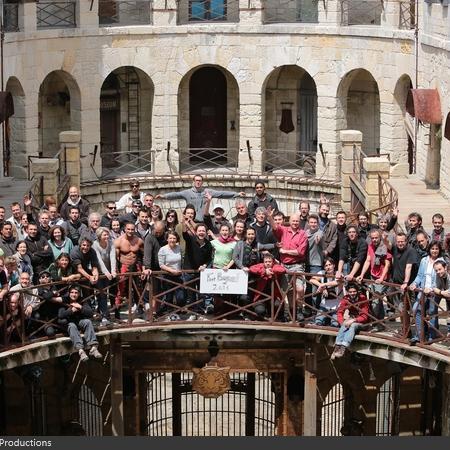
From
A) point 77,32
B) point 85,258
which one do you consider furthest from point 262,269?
point 77,32

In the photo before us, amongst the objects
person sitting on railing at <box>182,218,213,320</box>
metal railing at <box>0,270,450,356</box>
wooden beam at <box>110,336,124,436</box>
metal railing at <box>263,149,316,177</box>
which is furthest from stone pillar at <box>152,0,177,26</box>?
person sitting on railing at <box>182,218,213,320</box>

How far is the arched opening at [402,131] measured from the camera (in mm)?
46250

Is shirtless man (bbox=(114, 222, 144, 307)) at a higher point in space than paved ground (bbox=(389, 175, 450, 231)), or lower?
lower

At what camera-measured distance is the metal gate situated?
36250mm

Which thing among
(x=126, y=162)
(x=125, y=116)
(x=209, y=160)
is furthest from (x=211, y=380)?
(x=125, y=116)

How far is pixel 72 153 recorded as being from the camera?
4416cm

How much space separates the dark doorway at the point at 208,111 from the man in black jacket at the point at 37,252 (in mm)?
19899

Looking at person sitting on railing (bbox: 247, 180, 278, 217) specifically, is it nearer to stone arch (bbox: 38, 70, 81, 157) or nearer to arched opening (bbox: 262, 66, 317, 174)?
stone arch (bbox: 38, 70, 81, 157)

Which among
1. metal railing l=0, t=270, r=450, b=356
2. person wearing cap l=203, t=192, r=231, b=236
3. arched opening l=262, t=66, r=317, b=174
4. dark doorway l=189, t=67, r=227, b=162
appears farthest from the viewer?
dark doorway l=189, t=67, r=227, b=162

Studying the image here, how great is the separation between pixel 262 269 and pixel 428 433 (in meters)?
6.51

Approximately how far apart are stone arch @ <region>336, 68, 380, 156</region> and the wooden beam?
17.2 m

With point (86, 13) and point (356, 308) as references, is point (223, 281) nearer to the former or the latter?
point (356, 308)

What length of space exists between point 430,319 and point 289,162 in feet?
65.3

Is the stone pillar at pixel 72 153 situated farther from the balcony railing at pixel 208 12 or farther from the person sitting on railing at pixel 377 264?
the person sitting on railing at pixel 377 264
